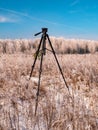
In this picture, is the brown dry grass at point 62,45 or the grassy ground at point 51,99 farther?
the brown dry grass at point 62,45

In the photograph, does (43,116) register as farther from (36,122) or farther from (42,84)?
(42,84)

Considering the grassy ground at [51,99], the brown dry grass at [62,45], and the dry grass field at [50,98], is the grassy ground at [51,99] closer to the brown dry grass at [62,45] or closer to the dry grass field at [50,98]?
the dry grass field at [50,98]

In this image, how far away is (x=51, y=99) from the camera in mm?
4695

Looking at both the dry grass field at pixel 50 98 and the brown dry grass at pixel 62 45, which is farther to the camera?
the brown dry grass at pixel 62 45

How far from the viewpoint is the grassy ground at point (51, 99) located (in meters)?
3.50

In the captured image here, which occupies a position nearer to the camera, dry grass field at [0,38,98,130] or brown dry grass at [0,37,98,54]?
dry grass field at [0,38,98,130]

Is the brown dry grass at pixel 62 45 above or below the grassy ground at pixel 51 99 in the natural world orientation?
above

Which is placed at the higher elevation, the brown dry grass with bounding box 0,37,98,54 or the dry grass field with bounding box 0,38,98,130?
the brown dry grass with bounding box 0,37,98,54

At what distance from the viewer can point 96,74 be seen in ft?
25.2

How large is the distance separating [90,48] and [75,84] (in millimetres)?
20151

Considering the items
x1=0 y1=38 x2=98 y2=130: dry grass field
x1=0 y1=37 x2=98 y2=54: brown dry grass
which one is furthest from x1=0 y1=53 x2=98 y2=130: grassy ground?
x1=0 y1=37 x2=98 y2=54: brown dry grass

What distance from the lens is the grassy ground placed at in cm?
350

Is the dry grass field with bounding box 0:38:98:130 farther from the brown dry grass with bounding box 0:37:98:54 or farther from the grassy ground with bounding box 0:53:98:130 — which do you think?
the brown dry grass with bounding box 0:37:98:54

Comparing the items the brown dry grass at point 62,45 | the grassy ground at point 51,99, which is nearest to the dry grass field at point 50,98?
the grassy ground at point 51,99
